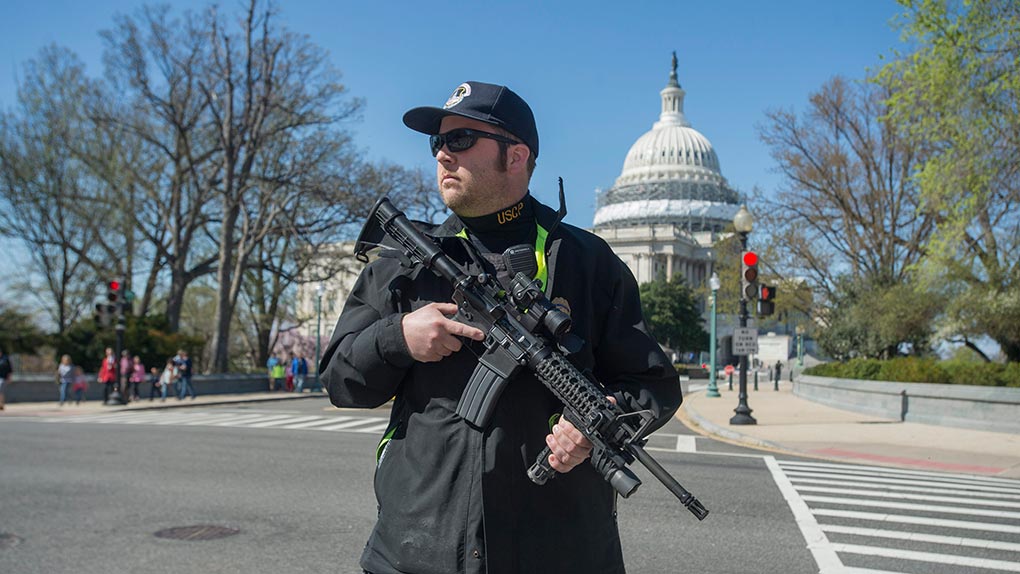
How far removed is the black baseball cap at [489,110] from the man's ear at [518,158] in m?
0.02

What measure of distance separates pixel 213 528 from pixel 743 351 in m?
16.0

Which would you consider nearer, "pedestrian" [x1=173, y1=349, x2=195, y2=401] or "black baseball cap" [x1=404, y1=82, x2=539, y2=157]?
"black baseball cap" [x1=404, y1=82, x2=539, y2=157]

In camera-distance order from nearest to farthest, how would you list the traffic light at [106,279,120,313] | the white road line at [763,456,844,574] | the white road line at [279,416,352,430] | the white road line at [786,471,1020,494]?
the white road line at [763,456,844,574] → the white road line at [786,471,1020,494] → the white road line at [279,416,352,430] → the traffic light at [106,279,120,313]

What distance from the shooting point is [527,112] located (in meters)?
2.94

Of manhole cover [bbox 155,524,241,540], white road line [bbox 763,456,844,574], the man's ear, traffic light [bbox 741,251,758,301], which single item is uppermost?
traffic light [bbox 741,251,758,301]

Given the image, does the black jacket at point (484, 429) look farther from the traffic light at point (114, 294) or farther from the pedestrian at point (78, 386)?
the pedestrian at point (78, 386)

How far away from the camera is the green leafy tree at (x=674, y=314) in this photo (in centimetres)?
8112

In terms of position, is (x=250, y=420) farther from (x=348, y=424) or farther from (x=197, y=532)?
(x=197, y=532)

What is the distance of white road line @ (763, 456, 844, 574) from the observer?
247 inches

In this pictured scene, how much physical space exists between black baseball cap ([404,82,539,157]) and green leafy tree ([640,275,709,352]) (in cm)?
7729

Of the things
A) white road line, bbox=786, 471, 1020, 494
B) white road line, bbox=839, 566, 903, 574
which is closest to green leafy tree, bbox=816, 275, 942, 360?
white road line, bbox=786, 471, 1020, 494

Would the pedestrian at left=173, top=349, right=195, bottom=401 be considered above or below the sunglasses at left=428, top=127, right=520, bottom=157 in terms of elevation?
below

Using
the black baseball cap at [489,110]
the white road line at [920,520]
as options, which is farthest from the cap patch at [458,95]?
the white road line at [920,520]

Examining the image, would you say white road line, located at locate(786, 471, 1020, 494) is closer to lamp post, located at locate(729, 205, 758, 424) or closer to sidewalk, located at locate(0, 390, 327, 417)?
lamp post, located at locate(729, 205, 758, 424)
